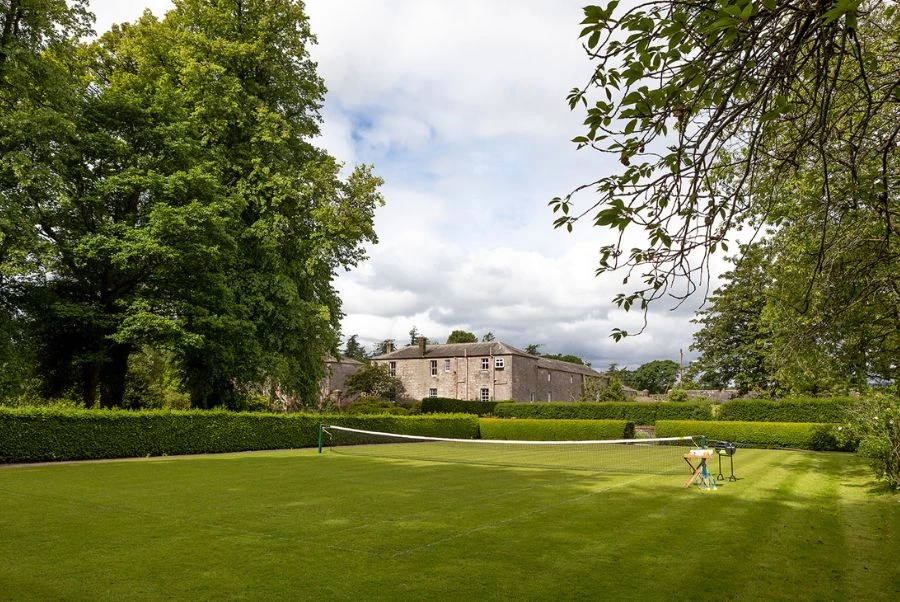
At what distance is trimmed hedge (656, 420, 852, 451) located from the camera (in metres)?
32.5

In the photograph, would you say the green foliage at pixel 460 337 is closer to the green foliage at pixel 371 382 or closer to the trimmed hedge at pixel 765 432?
the green foliage at pixel 371 382

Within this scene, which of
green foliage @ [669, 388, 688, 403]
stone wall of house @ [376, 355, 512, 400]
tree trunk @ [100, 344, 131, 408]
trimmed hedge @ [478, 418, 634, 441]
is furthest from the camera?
stone wall of house @ [376, 355, 512, 400]

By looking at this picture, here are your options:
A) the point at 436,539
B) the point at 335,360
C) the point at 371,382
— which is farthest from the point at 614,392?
the point at 436,539

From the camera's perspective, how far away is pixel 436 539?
30.8ft

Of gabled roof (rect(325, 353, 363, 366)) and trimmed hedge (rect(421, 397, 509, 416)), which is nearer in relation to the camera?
gabled roof (rect(325, 353, 363, 366))

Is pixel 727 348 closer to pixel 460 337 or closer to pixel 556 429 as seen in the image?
pixel 556 429

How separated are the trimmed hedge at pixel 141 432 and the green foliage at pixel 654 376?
4808 inches

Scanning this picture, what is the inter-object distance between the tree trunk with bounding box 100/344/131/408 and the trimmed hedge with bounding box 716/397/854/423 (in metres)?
35.7

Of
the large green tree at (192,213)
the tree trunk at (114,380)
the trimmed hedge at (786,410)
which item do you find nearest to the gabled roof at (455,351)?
the trimmed hedge at (786,410)

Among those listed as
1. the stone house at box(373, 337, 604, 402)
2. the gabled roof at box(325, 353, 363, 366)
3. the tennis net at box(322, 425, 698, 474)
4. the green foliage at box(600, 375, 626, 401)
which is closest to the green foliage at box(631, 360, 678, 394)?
the stone house at box(373, 337, 604, 402)

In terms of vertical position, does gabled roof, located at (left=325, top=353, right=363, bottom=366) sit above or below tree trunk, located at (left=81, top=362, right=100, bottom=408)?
above

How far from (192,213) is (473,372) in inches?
1808

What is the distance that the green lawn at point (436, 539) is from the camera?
273 inches

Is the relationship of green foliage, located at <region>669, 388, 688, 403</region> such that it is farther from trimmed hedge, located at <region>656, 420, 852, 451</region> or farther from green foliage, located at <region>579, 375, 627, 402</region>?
green foliage, located at <region>579, 375, 627, 402</region>
